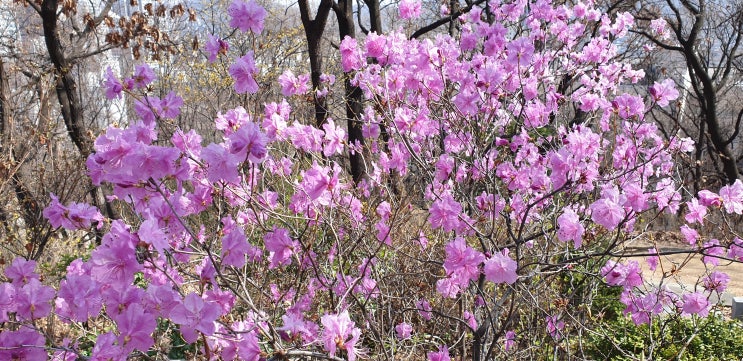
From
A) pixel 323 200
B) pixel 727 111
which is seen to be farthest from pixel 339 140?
pixel 727 111

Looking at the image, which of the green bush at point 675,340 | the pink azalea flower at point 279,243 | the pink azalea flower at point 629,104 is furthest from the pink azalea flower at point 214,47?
the green bush at point 675,340

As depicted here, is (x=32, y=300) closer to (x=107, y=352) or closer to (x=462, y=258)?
(x=107, y=352)

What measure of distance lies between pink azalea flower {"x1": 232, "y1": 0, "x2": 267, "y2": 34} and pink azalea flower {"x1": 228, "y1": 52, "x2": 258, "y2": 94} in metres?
0.18

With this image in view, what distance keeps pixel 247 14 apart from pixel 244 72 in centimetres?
27

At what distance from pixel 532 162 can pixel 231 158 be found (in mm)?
2188

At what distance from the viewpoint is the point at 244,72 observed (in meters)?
2.03

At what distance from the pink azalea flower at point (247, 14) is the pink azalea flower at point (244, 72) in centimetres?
18

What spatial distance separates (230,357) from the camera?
1761 mm

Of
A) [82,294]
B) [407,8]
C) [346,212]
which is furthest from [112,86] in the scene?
[407,8]

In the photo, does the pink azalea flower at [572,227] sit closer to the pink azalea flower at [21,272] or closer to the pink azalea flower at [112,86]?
the pink azalea flower at [112,86]

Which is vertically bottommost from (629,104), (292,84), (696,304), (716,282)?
(696,304)

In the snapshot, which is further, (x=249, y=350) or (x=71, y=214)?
(x=71, y=214)

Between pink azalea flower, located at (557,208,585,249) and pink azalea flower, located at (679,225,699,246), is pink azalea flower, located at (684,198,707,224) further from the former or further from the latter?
pink azalea flower, located at (557,208,585,249)

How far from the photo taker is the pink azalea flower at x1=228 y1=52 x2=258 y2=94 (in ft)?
6.61
